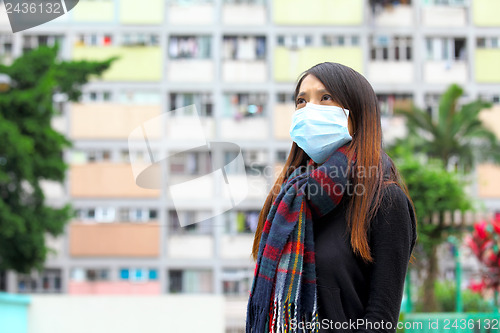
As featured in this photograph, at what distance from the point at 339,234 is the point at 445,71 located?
21958 millimetres

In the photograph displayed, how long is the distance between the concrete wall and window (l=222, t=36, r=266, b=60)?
12.8 m

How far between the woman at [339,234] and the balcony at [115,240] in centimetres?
2033

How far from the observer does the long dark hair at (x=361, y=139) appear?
1765mm

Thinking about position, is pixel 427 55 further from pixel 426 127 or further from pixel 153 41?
pixel 153 41

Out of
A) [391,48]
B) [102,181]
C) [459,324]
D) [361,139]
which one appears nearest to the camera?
[361,139]

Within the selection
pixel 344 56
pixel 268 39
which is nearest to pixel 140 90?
pixel 268 39

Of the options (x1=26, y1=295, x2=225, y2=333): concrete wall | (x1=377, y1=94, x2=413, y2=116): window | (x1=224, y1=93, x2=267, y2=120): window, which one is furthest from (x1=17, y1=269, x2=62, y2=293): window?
(x1=377, y1=94, x2=413, y2=116): window

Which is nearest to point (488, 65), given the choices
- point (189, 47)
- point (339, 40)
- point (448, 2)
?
point (448, 2)

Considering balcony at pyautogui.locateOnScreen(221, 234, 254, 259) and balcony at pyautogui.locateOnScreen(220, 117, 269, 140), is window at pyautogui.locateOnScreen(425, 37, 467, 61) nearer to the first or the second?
balcony at pyautogui.locateOnScreen(220, 117, 269, 140)

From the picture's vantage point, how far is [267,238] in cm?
186

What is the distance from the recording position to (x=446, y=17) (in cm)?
2280

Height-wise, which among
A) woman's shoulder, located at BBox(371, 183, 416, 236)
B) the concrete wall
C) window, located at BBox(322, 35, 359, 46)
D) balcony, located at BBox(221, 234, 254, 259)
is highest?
window, located at BBox(322, 35, 359, 46)

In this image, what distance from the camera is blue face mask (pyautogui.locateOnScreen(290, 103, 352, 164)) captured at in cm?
188

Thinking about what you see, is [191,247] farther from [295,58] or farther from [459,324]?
[459,324]
